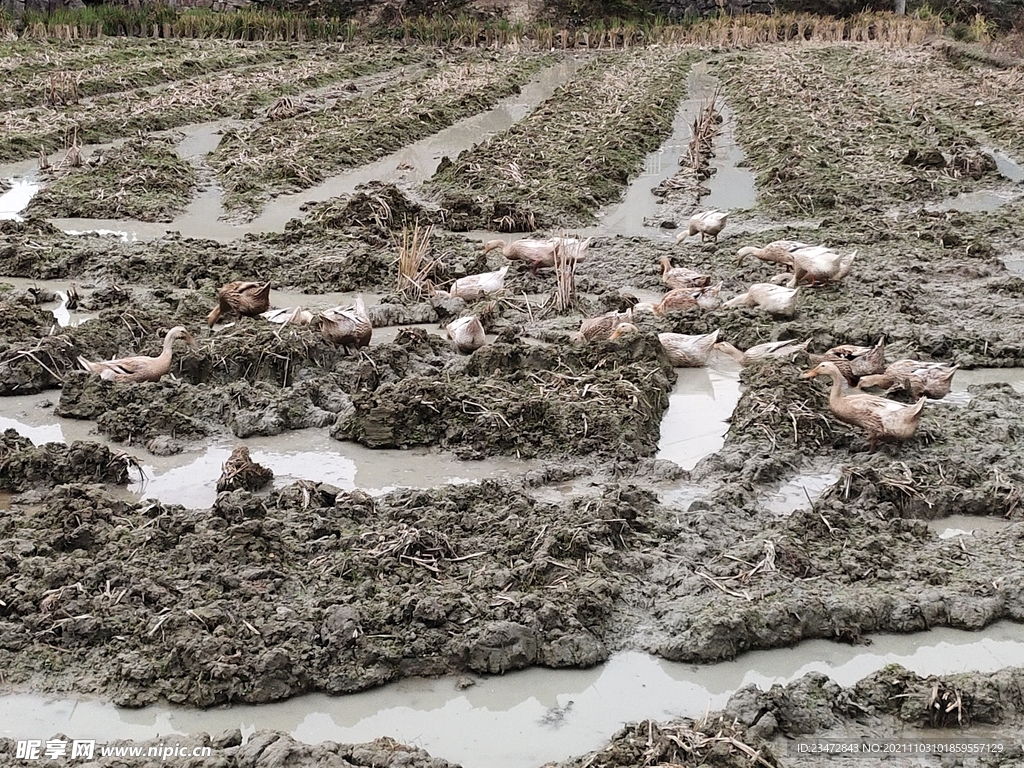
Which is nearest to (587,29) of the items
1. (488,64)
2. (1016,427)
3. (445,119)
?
(488,64)

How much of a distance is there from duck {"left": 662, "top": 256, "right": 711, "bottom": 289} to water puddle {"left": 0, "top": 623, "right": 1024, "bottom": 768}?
4598 millimetres

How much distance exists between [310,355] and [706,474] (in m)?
2.68

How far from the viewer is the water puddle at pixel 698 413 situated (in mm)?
5922

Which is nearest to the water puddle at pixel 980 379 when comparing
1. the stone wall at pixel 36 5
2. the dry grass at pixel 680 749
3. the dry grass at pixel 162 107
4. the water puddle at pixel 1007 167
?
the dry grass at pixel 680 749

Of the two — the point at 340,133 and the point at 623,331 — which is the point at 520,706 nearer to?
the point at 623,331

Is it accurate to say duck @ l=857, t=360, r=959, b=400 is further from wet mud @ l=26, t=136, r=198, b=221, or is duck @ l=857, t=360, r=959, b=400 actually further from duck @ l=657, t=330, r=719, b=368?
wet mud @ l=26, t=136, r=198, b=221

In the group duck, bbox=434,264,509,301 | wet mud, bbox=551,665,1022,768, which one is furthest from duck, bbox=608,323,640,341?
wet mud, bbox=551,665,1022,768

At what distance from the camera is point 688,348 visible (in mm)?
7051

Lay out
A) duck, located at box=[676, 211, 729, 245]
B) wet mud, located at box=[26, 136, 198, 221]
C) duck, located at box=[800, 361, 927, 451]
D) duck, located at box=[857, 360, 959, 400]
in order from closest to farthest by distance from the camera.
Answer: duck, located at box=[800, 361, 927, 451]
duck, located at box=[857, 360, 959, 400]
duck, located at box=[676, 211, 729, 245]
wet mud, located at box=[26, 136, 198, 221]

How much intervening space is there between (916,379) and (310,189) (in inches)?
308

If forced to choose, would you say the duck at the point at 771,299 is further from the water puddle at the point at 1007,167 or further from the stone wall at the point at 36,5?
the stone wall at the point at 36,5

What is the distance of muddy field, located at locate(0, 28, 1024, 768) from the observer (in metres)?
3.88

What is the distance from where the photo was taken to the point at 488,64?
2586cm

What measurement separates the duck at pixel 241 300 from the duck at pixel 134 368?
1033mm
